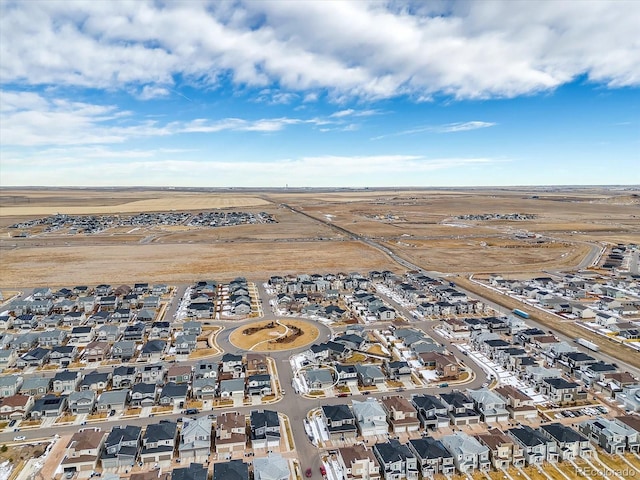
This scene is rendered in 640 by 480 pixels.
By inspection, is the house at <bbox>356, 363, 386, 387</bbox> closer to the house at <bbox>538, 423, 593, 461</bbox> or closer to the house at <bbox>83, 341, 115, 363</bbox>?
the house at <bbox>538, 423, 593, 461</bbox>

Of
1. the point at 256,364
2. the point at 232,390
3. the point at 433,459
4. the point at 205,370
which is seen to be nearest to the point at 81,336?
the point at 205,370

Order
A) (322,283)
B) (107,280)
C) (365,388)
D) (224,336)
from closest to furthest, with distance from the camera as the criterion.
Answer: (365,388), (224,336), (322,283), (107,280)

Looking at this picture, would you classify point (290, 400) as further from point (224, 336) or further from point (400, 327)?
point (400, 327)

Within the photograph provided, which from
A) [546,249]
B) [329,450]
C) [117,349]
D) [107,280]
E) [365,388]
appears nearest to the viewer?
[329,450]

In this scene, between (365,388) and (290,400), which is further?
(365,388)

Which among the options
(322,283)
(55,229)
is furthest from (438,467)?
(55,229)

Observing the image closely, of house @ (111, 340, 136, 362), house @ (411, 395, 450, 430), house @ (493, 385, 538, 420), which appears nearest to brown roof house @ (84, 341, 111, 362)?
house @ (111, 340, 136, 362)
